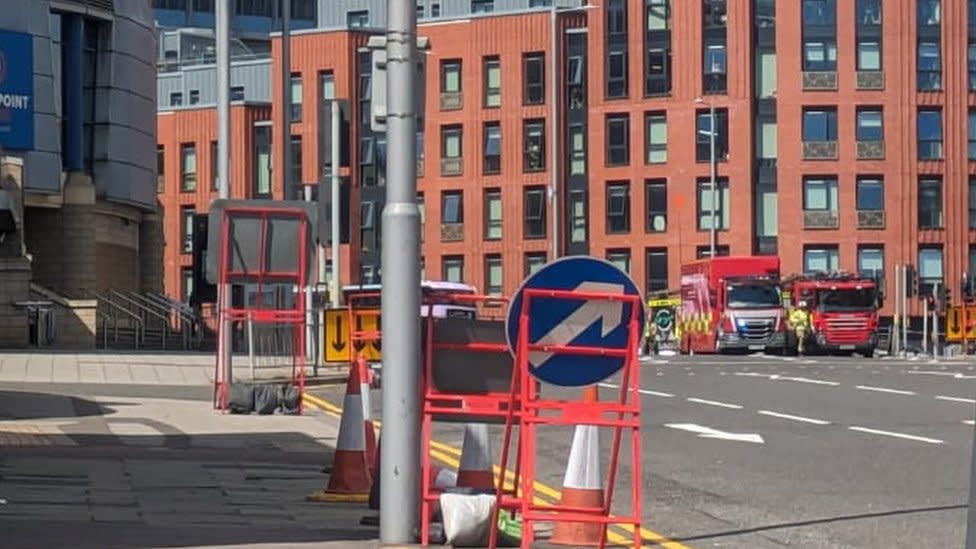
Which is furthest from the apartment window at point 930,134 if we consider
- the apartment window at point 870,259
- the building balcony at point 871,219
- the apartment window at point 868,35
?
the apartment window at point 870,259

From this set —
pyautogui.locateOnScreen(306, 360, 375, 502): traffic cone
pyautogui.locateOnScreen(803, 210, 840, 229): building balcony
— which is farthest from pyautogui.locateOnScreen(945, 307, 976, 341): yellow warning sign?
pyautogui.locateOnScreen(306, 360, 375, 502): traffic cone

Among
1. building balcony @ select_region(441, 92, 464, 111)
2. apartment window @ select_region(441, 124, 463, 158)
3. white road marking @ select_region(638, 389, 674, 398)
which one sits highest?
building balcony @ select_region(441, 92, 464, 111)

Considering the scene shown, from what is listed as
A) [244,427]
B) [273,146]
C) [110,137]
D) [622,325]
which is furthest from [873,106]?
[622,325]

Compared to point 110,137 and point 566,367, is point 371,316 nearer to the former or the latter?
point 566,367

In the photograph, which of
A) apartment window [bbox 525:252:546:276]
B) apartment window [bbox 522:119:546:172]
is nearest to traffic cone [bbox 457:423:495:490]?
apartment window [bbox 525:252:546:276]

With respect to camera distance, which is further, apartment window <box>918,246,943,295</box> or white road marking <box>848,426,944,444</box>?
apartment window <box>918,246,943,295</box>

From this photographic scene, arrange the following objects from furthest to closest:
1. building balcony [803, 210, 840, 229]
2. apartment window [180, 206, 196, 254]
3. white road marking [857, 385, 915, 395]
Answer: apartment window [180, 206, 196, 254]
building balcony [803, 210, 840, 229]
white road marking [857, 385, 915, 395]

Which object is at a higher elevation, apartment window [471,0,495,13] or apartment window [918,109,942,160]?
apartment window [471,0,495,13]

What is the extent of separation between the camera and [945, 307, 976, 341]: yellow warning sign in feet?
181

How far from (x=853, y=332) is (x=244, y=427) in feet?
142

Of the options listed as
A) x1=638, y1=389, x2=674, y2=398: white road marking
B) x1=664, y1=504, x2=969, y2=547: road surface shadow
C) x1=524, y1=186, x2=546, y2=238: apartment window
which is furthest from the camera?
x1=524, y1=186, x2=546, y2=238: apartment window

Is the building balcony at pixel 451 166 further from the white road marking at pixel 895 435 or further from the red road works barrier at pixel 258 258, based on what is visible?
the white road marking at pixel 895 435

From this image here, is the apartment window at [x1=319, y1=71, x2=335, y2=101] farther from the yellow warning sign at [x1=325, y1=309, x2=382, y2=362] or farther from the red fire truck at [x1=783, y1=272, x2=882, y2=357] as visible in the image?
the yellow warning sign at [x1=325, y1=309, x2=382, y2=362]

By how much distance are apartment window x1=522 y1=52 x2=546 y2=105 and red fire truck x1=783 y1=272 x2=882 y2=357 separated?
72.9 feet
